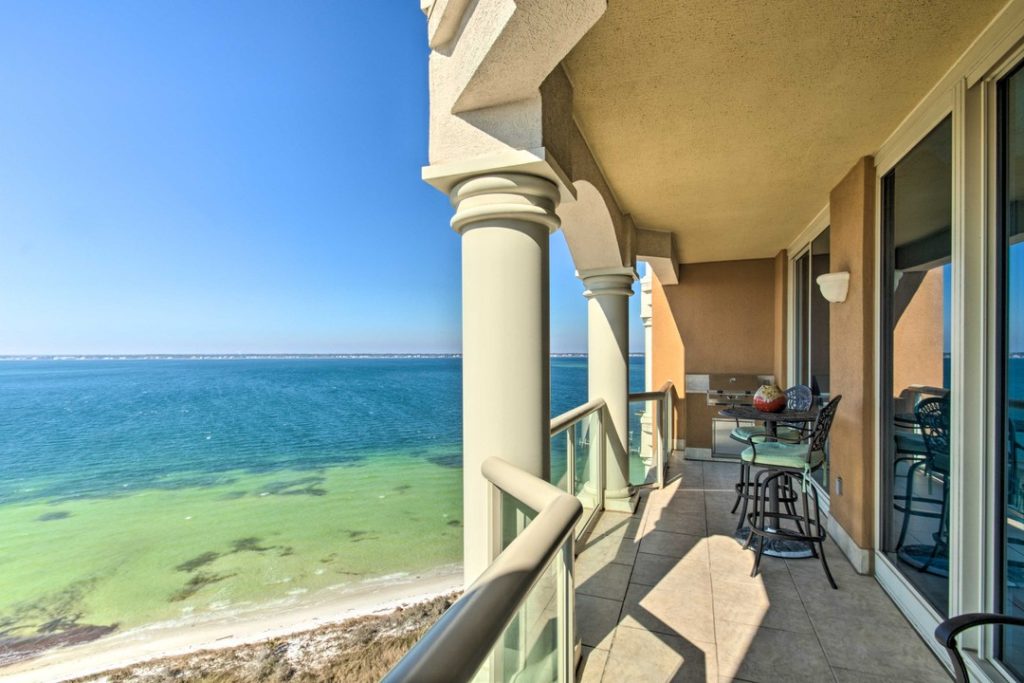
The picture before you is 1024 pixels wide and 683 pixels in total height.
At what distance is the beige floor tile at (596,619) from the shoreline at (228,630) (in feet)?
15.3

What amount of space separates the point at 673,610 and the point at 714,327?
476 cm

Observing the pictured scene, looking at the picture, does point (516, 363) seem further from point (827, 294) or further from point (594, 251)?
point (827, 294)

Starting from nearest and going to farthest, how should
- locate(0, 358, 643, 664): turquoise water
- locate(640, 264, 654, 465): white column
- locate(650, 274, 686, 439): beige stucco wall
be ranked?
locate(640, 264, 654, 465): white column < locate(650, 274, 686, 439): beige stucco wall < locate(0, 358, 643, 664): turquoise water

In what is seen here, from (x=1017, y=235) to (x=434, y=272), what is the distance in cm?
4059

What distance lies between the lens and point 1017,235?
5.24 feet

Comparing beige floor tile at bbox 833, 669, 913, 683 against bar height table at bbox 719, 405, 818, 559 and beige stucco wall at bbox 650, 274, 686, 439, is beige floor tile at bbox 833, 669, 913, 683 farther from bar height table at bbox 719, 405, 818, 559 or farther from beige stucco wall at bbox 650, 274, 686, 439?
beige stucco wall at bbox 650, 274, 686, 439

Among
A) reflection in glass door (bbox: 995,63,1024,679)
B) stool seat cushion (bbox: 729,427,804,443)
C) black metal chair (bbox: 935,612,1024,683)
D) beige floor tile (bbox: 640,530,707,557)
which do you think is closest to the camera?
black metal chair (bbox: 935,612,1024,683)

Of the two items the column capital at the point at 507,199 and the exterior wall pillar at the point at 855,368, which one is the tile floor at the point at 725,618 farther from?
the column capital at the point at 507,199

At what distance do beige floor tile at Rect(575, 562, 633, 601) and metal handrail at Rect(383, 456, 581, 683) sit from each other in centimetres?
184

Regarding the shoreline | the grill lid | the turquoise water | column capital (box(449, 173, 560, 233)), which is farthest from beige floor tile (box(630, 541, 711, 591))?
the turquoise water

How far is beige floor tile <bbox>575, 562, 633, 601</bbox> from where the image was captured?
8.70 ft

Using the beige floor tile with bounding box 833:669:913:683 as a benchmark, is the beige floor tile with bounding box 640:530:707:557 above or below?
below

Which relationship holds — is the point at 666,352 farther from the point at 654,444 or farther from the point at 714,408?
the point at 654,444

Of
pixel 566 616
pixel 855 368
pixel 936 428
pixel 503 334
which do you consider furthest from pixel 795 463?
pixel 503 334
